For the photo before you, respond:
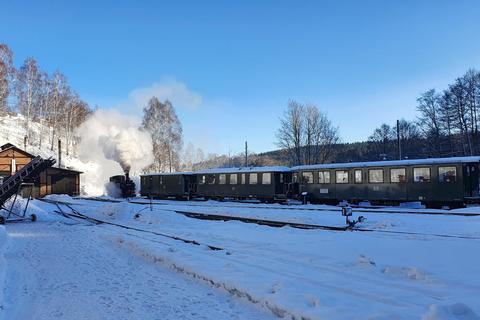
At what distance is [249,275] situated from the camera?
7270 millimetres

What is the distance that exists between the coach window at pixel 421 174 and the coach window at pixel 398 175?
2.07 feet

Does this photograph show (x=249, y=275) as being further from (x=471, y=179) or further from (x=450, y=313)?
(x=471, y=179)

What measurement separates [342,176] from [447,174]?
6.55 metres

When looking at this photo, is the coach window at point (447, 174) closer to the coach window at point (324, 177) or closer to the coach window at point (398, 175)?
the coach window at point (398, 175)

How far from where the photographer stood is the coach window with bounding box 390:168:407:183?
2442cm

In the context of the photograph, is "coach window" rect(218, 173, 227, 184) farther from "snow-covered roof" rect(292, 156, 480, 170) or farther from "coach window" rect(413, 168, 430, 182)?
"coach window" rect(413, 168, 430, 182)

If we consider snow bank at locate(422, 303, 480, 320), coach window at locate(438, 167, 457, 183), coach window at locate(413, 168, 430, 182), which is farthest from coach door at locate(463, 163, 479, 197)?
snow bank at locate(422, 303, 480, 320)

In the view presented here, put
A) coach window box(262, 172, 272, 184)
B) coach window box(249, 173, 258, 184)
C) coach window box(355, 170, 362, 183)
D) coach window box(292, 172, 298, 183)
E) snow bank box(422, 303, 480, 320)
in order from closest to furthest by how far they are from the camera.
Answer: snow bank box(422, 303, 480, 320)
coach window box(355, 170, 362, 183)
coach window box(292, 172, 298, 183)
coach window box(262, 172, 272, 184)
coach window box(249, 173, 258, 184)

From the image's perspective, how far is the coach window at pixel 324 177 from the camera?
28141 mm

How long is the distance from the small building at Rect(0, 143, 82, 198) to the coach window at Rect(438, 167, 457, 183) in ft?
114

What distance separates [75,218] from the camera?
2191cm

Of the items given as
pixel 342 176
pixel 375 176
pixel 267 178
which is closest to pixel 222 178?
pixel 267 178

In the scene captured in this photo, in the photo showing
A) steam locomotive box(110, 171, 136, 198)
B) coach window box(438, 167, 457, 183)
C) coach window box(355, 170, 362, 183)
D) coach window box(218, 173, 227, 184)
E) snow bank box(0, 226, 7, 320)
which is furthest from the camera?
steam locomotive box(110, 171, 136, 198)

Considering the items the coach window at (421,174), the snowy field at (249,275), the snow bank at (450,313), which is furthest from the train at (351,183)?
the snow bank at (450,313)
